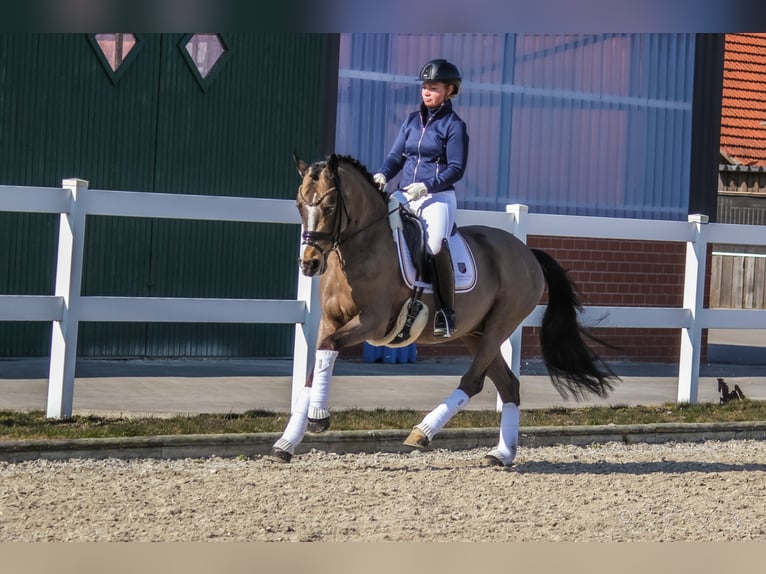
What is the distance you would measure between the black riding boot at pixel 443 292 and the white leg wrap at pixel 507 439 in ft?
2.43

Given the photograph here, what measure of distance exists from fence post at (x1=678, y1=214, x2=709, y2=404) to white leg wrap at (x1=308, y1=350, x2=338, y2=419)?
208 inches

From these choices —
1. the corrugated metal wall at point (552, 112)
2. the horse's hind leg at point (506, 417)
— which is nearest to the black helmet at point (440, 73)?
the horse's hind leg at point (506, 417)

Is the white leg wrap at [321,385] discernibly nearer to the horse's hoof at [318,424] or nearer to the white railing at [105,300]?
the horse's hoof at [318,424]

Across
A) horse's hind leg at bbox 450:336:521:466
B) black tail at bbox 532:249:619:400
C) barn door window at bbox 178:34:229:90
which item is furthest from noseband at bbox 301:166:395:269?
barn door window at bbox 178:34:229:90

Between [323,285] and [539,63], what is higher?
[539,63]

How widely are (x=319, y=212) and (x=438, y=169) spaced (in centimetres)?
119

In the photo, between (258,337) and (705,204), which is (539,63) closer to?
(705,204)

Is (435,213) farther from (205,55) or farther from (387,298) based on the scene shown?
(205,55)

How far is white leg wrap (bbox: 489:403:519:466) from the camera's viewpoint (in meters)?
7.49

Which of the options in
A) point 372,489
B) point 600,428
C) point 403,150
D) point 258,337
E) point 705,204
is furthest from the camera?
point 705,204

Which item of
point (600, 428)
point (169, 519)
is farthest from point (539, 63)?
point (169, 519)

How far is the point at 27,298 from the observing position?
8.11 meters

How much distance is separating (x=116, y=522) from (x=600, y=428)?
15.8 ft

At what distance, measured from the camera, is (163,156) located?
13664 mm
